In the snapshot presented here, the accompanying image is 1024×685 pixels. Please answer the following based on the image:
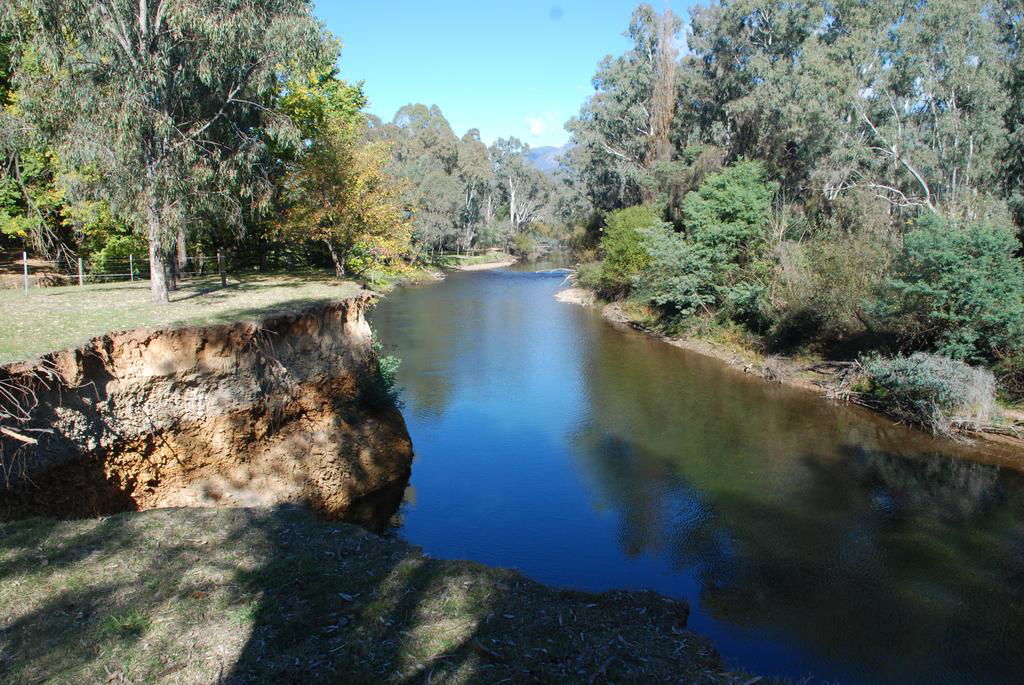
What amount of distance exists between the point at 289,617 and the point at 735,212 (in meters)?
29.0

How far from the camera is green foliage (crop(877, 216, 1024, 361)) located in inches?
731

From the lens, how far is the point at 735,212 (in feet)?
103

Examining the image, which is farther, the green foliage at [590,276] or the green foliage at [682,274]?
the green foliage at [590,276]

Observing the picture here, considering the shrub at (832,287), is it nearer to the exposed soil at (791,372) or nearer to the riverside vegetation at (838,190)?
the riverside vegetation at (838,190)

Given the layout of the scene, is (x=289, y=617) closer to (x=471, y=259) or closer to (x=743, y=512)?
(x=743, y=512)

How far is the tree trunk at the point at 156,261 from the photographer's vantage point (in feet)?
50.3

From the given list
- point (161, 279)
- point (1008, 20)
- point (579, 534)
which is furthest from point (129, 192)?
point (1008, 20)

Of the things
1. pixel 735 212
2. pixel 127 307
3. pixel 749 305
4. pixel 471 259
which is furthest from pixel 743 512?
pixel 471 259

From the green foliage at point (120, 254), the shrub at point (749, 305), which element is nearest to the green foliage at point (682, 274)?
the shrub at point (749, 305)

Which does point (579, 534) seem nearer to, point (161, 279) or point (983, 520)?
point (983, 520)

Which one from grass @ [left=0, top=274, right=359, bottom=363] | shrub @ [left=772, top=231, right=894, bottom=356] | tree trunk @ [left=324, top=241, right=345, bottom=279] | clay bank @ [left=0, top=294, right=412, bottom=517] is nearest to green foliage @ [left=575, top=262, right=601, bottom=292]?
shrub @ [left=772, top=231, right=894, bottom=356]

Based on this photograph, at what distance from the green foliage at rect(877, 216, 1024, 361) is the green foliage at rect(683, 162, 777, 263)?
1090cm

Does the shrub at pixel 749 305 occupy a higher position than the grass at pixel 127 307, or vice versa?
the grass at pixel 127 307

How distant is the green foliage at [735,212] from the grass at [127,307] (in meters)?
18.8
